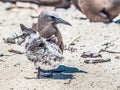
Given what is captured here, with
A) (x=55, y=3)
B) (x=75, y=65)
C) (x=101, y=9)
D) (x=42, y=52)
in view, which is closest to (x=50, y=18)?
(x=42, y=52)

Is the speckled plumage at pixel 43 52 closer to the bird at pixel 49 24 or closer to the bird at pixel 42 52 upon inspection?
the bird at pixel 42 52

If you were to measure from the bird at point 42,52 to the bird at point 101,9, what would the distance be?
3.87 m

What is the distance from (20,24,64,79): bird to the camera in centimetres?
686

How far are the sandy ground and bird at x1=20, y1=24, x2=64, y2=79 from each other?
0.84ft

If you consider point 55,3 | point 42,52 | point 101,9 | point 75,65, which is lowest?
point 75,65

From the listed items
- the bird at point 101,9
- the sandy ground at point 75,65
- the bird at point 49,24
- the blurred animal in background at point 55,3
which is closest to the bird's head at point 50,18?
the bird at point 49,24

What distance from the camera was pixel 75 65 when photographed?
787 centimetres

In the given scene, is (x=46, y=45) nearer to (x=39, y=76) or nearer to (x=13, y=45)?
(x=39, y=76)

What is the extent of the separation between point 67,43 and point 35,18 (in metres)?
2.65

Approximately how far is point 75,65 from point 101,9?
3.21 metres

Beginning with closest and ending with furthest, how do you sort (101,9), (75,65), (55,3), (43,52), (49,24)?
(43,52) < (49,24) < (75,65) < (101,9) < (55,3)

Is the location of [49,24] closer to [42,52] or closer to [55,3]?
[42,52]

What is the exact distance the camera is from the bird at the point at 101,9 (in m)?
10.8

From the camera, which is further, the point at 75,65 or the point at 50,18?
the point at 75,65
